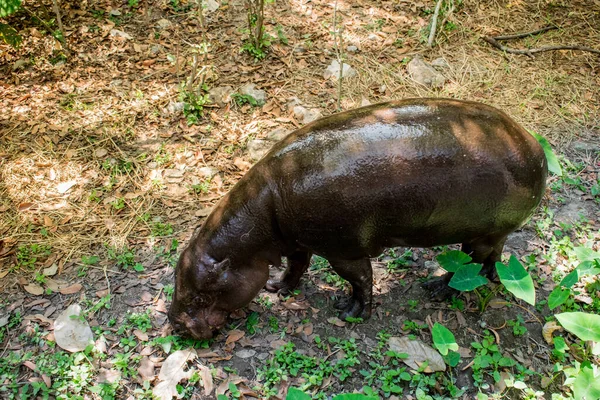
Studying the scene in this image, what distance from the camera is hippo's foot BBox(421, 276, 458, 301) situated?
403cm

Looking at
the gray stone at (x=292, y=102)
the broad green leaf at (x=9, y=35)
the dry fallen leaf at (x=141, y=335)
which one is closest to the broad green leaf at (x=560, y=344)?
the dry fallen leaf at (x=141, y=335)

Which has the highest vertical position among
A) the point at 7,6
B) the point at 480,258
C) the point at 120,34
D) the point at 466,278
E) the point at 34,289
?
the point at 7,6

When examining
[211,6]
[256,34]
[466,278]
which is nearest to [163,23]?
[211,6]

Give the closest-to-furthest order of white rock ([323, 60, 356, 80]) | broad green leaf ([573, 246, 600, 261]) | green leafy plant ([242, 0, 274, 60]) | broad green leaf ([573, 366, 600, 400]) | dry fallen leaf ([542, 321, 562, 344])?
broad green leaf ([573, 366, 600, 400]), broad green leaf ([573, 246, 600, 261]), dry fallen leaf ([542, 321, 562, 344]), green leafy plant ([242, 0, 274, 60]), white rock ([323, 60, 356, 80])

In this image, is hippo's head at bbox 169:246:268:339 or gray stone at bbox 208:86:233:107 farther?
gray stone at bbox 208:86:233:107

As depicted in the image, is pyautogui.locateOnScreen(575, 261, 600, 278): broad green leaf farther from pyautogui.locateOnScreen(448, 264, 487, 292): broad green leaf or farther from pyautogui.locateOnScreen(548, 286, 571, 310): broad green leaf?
pyautogui.locateOnScreen(448, 264, 487, 292): broad green leaf

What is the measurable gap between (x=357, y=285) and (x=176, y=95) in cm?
323

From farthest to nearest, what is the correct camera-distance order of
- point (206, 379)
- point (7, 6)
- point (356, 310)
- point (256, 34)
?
point (256, 34) → point (7, 6) → point (356, 310) → point (206, 379)

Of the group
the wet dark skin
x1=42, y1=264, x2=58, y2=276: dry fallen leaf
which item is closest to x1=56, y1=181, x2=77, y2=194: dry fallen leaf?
x1=42, y1=264, x2=58, y2=276: dry fallen leaf

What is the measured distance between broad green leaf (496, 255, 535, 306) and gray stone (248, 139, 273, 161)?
2.68 metres

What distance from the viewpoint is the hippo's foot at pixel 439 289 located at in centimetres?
403

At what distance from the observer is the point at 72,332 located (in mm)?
3840

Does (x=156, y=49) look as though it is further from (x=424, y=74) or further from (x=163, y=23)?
(x=424, y=74)

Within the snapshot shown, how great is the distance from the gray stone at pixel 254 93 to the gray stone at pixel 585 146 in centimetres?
337
